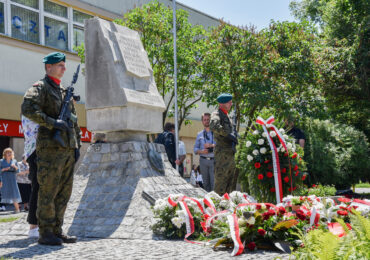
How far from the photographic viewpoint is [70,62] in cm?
1930

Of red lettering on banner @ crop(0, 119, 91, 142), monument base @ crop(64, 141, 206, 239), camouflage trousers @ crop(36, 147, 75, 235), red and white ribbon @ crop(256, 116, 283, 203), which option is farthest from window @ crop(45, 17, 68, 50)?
camouflage trousers @ crop(36, 147, 75, 235)

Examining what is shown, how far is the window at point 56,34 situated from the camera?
741 inches

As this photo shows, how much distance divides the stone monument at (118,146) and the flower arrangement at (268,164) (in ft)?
3.39

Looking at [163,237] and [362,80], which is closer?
[163,237]

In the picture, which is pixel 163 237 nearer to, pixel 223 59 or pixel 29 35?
pixel 223 59

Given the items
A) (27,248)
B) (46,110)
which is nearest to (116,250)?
(27,248)

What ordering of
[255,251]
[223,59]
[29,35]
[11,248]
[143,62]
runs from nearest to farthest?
1. [255,251]
2. [11,248]
3. [143,62]
4. [223,59]
5. [29,35]

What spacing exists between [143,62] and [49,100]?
3.37m

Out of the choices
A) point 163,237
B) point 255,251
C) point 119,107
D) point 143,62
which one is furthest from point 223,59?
point 255,251

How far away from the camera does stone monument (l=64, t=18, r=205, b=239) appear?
7.04 metres

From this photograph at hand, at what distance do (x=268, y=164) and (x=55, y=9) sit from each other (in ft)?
46.0

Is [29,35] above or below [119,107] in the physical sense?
above

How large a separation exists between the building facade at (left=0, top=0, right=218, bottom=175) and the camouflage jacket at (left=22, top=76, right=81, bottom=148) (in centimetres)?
1152

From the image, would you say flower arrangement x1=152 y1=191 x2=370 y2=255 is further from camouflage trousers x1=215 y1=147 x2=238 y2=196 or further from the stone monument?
camouflage trousers x1=215 y1=147 x2=238 y2=196
